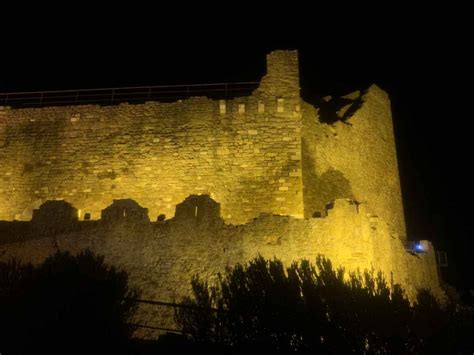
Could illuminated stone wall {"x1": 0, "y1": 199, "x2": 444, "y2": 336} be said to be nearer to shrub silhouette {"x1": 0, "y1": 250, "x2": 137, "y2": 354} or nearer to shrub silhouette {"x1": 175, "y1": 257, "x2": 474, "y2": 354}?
shrub silhouette {"x1": 0, "y1": 250, "x2": 137, "y2": 354}

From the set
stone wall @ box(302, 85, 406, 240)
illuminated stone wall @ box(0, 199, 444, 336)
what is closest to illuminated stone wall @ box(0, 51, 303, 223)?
stone wall @ box(302, 85, 406, 240)

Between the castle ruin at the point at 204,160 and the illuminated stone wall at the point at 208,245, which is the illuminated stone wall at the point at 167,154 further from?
the illuminated stone wall at the point at 208,245

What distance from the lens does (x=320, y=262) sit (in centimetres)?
1028

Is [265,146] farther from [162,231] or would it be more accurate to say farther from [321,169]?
[162,231]

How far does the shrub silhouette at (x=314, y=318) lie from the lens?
8570 millimetres

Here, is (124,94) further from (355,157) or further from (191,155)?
A: (355,157)

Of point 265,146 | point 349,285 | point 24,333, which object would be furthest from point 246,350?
point 265,146

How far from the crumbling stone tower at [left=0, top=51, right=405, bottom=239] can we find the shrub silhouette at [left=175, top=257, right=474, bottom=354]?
4718 mm

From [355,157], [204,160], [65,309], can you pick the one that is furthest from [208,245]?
[355,157]

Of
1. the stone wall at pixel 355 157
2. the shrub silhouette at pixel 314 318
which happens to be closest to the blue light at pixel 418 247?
the stone wall at pixel 355 157

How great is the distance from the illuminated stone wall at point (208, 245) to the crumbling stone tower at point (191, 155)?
2687mm

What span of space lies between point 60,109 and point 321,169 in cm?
824

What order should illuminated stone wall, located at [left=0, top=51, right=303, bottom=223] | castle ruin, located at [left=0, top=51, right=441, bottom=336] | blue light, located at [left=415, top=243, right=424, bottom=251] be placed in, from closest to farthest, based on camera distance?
castle ruin, located at [left=0, top=51, right=441, bottom=336] → illuminated stone wall, located at [left=0, top=51, right=303, bottom=223] → blue light, located at [left=415, top=243, right=424, bottom=251]

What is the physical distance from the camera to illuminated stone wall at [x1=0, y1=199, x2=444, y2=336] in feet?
36.2
